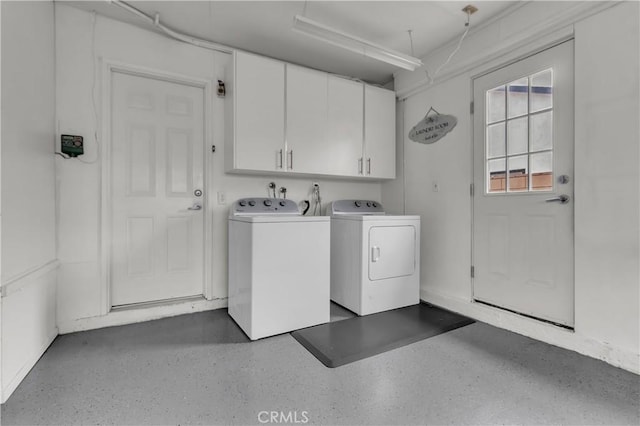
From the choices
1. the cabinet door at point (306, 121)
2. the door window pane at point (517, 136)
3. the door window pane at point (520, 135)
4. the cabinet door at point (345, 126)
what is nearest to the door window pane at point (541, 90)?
the door window pane at point (520, 135)

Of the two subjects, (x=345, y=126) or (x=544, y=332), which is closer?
(x=544, y=332)

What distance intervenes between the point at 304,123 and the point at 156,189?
1512mm

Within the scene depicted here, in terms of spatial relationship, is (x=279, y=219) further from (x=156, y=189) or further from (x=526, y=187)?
(x=526, y=187)

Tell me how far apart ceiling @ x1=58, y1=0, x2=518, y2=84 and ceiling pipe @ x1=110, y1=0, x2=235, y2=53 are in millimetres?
35

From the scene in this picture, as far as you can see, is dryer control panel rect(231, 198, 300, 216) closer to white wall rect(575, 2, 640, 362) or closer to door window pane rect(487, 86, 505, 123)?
door window pane rect(487, 86, 505, 123)

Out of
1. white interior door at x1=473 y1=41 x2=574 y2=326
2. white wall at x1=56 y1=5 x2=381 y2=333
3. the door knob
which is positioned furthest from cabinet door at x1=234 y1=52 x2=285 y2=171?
the door knob

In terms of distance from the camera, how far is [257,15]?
247cm

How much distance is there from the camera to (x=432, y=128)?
3.08 m

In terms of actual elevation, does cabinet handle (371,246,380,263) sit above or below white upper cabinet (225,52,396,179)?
below

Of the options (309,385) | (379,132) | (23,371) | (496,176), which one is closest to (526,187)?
(496,176)

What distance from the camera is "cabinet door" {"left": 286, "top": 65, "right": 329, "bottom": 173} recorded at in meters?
2.83

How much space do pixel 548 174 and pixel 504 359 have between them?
1.38 metres

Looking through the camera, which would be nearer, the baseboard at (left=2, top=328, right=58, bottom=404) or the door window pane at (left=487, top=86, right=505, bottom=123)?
the baseboard at (left=2, top=328, right=58, bottom=404)

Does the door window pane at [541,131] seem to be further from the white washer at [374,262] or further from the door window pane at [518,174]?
the white washer at [374,262]
